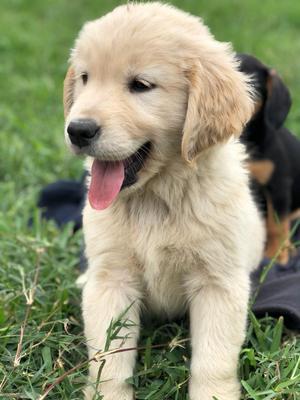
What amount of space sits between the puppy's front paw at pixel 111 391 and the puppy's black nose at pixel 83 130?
1.09 m

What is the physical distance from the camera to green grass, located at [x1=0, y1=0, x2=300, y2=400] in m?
2.90

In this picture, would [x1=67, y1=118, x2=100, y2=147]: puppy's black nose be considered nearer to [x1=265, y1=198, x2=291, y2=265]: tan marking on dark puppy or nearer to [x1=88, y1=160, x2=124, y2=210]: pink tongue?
[x1=88, y1=160, x2=124, y2=210]: pink tongue

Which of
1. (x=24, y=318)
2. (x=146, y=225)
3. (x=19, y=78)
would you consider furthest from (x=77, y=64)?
(x=19, y=78)

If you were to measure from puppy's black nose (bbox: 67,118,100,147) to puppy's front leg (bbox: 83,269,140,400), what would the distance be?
71 cm

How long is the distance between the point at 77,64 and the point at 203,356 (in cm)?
147

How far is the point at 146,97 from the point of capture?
8.95 feet

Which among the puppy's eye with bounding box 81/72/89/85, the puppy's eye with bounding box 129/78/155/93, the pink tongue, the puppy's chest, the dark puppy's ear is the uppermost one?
the puppy's eye with bounding box 129/78/155/93

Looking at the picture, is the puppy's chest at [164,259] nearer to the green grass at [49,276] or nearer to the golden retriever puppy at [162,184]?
the golden retriever puppy at [162,184]

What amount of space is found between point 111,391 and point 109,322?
311 mm

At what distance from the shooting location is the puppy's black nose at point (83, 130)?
8.48ft

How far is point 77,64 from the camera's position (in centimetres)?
296

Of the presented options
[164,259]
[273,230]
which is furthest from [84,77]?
[273,230]

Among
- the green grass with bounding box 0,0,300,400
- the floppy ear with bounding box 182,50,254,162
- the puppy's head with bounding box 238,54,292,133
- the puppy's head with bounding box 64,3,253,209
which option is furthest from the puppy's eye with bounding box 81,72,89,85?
the puppy's head with bounding box 238,54,292,133

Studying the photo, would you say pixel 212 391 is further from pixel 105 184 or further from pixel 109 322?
pixel 105 184
